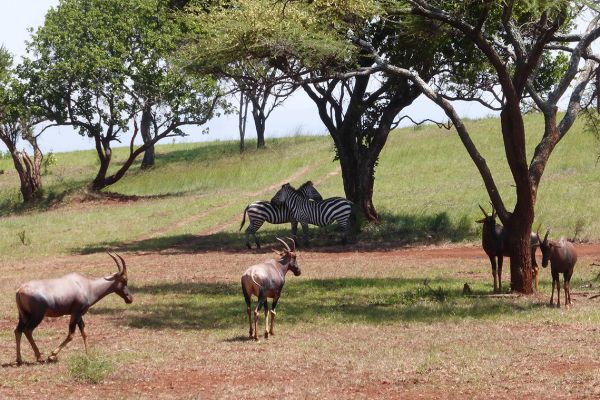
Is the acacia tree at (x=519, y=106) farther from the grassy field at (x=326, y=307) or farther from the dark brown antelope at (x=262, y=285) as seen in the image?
the dark brown antelope at (x=262, y=285)

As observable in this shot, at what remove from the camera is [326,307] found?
729 inches

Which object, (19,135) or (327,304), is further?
(19,135)

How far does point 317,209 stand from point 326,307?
13.4 m

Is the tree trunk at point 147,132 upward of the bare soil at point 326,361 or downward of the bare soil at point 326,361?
upward

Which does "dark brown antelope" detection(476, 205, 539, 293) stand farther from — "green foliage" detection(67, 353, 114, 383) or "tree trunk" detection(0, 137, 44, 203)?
"tree trunk" detection(0, 137, 44, 203)

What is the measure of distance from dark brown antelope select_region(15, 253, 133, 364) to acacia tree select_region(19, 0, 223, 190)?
117ft

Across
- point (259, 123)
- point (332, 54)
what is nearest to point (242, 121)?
point (259, 123)

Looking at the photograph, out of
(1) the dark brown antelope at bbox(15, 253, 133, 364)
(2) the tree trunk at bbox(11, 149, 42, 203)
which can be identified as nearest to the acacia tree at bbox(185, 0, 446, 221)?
(1) the dark brown antelope at bbox(15, 253, 133, 364)

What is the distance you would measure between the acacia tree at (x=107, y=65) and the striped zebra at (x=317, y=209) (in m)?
17.3

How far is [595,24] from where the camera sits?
19953 millimetres

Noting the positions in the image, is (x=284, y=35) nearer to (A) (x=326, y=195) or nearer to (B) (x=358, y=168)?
(B) (x=358, y=168)

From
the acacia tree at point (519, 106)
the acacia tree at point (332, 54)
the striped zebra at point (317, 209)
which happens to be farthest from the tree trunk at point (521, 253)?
the striped zebra at point (317, 209)

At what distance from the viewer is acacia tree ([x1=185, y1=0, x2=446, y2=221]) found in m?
22.6

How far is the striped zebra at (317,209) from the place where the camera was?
31484mm
